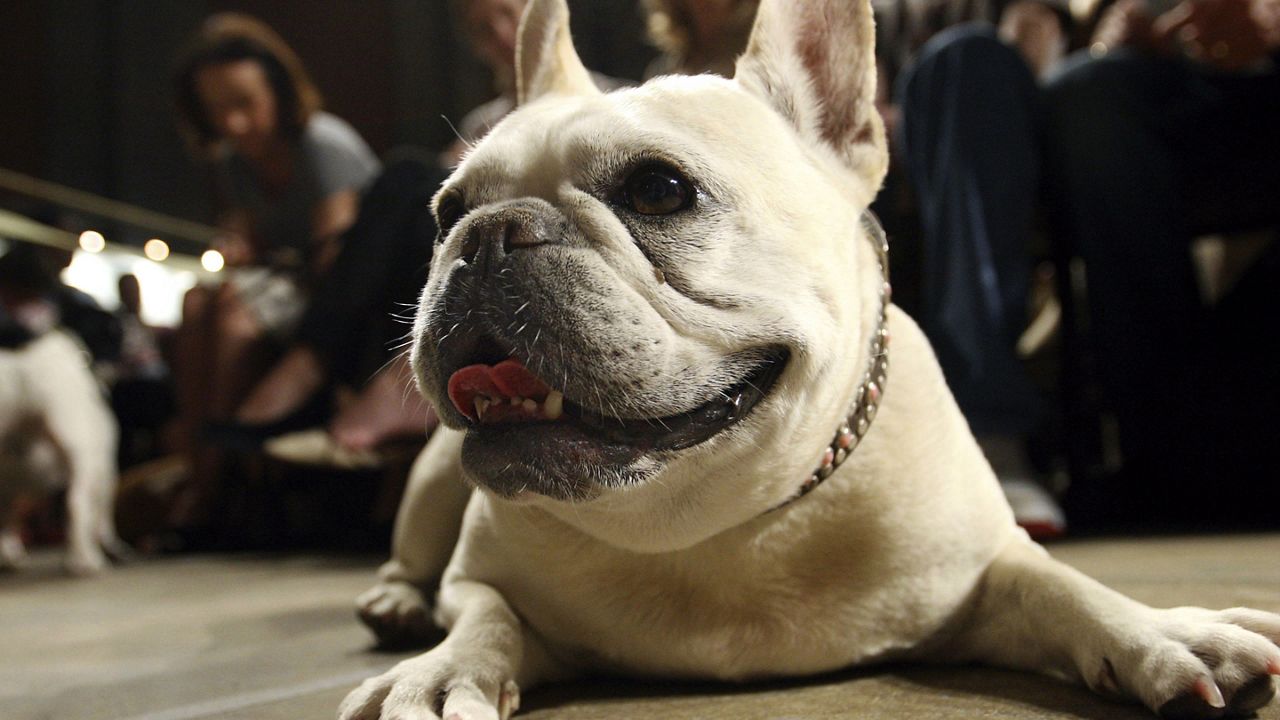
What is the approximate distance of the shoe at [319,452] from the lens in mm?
2471

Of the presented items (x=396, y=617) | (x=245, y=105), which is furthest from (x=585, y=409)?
(x=245, y=105)

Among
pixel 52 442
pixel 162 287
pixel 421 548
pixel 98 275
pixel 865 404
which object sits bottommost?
pixel 162 287

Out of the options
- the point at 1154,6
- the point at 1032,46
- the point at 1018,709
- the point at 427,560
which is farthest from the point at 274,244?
the point at 1018,709

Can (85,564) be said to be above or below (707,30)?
below

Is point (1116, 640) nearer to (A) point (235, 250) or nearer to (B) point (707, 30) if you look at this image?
(B) point (707, 30)

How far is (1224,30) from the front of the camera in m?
1.85

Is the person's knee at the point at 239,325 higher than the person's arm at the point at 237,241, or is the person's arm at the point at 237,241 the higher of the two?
the person's arm at the point at 237,241

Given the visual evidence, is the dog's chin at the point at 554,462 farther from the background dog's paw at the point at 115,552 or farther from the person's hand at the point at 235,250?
the background dog's paw at the point at 115,552

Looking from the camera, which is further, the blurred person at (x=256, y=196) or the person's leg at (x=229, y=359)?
the person's leg at (x=229, y=359)

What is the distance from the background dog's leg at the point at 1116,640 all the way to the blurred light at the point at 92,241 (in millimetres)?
6192

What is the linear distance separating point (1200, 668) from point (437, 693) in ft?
1.89

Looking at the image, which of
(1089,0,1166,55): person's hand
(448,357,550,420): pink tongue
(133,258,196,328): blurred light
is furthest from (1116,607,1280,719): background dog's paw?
(133,258,196,328): blurred light

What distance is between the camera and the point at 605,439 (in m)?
0.74

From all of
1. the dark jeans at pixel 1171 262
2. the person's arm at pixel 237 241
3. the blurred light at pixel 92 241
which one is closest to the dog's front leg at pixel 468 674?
the dark jeans at pixel 1171 262
